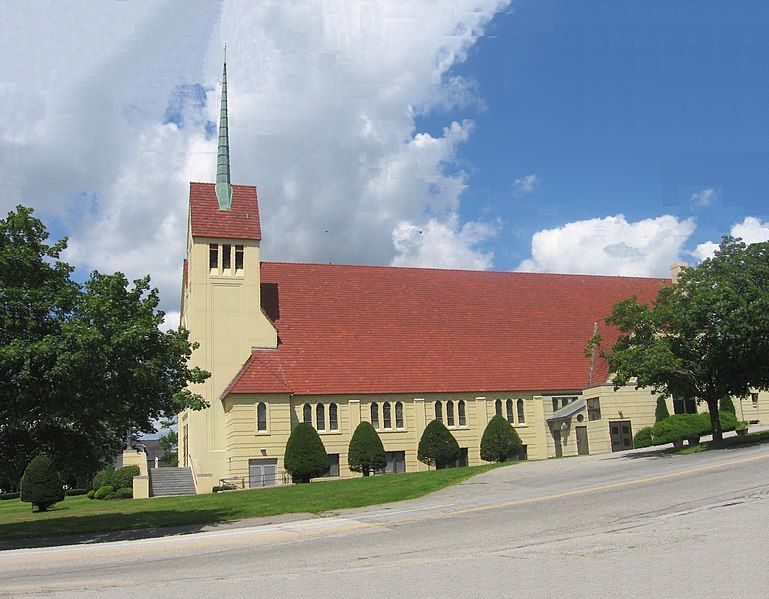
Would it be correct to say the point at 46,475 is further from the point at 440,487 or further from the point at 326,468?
the point at 440,487

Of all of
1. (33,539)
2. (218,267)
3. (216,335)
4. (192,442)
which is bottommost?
(33,539)

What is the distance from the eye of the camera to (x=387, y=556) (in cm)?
1302

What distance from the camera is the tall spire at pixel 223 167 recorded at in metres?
47.0

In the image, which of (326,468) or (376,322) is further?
(376,322)

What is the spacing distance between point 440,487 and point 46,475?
1686 cm

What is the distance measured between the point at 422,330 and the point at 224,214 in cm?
1391

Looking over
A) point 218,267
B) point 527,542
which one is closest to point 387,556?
point 527,542

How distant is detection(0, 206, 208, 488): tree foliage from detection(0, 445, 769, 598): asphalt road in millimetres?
4168

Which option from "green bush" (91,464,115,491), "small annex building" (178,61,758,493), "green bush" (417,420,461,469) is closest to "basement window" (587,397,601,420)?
"small annex building" (178,61,758,493)

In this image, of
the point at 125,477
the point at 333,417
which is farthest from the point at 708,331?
the point at 125,477

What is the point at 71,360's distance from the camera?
1809 cm

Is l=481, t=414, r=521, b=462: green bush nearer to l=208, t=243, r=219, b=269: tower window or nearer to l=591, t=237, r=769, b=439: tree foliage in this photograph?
l=591, t=237, r=769, b=439: tree foliage

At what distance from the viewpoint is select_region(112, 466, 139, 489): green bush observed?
4175 cm

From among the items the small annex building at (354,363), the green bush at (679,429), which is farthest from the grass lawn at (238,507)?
the green bush at (679,429)
